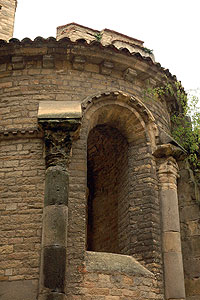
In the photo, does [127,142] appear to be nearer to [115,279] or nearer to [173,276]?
[173,276]

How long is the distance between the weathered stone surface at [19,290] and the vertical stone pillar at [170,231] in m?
2.17

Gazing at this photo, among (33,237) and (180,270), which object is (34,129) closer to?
(33,237)

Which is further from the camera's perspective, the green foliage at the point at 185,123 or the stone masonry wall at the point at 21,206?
the green foliage at the point at 185,123

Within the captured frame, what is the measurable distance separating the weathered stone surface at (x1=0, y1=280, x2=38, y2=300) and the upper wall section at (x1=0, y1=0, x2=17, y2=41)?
27.0 ft

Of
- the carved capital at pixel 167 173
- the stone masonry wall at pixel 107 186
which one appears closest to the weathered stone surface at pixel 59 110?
the stone masonry wall at pixel 107 186

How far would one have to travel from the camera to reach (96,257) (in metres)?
6.71

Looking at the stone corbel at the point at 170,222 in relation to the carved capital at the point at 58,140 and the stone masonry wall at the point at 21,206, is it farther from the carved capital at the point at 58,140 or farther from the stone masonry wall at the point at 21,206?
the stone masonry wall at the point at 21,206

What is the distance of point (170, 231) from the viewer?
23.8ft

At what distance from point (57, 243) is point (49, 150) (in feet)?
5.03

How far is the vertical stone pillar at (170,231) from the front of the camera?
6887 mm

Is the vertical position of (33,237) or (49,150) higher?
(49,150)

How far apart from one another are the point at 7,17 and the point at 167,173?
7.97 m

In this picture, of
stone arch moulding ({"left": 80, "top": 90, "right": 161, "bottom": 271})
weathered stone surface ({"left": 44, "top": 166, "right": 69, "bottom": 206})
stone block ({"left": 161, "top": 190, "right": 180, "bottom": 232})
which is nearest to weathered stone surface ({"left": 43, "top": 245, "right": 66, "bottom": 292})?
weathered stone surface ({"left": 44, "top": 166, "right": 69, "bottom": 206})

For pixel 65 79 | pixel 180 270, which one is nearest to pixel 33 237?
pixel 180 270
